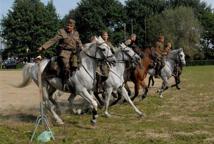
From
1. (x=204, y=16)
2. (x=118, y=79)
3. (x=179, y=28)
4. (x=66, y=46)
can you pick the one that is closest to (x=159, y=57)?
(x=118, y=79)

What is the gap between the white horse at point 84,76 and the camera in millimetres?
11797

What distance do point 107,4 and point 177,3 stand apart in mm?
19671

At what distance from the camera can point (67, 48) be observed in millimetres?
12055

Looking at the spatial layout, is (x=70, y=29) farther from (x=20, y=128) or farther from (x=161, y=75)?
(x=161, y=75)

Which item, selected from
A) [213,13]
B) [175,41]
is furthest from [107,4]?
[213,13]

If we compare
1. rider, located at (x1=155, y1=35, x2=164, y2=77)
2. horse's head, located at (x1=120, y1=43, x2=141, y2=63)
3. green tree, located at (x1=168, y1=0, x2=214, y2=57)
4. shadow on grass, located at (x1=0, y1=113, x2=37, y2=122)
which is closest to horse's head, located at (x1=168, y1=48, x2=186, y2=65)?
rider, located at (x1=155, y1=35, x2=164, y2=77)

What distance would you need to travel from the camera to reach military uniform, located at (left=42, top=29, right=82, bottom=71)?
1186 cm

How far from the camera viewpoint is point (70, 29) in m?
12.2

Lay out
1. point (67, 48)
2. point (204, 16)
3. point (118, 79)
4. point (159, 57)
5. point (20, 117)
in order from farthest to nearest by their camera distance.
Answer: point (204, 16)
point (159, 57)
point (118, 79)
point (20, 117)
point (67, 48)

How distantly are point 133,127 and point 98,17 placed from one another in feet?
259

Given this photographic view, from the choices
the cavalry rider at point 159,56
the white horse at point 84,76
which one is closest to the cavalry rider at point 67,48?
the white horse at point 84,76

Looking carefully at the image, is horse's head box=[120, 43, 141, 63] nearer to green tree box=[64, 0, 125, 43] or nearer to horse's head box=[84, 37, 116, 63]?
horse's head box=[84, 37, 116, 63]

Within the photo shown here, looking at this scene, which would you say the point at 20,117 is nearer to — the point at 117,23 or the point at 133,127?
the point at 133,127

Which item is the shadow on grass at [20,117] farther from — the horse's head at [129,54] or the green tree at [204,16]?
the green tree at [204,16]
